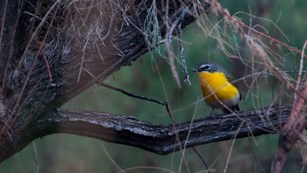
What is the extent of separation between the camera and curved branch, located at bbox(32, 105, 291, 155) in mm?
4285

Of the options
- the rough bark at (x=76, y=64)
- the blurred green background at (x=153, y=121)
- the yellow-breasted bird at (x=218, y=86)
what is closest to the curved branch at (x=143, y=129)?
the rough bark at (x=76, y=64)

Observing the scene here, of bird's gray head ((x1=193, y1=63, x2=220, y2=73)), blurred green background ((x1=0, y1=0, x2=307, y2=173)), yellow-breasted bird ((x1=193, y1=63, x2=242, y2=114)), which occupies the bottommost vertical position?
blurred green background ((x1=0, y1=0, x2=307, y2=173))

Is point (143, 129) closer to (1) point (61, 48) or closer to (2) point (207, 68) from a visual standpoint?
(1) point (61, 48)

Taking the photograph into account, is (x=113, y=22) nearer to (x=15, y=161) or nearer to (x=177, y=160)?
(x=15, y=161)

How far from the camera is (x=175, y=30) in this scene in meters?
4.25

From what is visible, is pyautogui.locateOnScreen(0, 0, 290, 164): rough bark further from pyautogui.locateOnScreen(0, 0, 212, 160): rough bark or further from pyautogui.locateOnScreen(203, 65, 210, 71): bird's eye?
pyautogui.locateOnScreen(203, 65, 210, 71): bird's eye

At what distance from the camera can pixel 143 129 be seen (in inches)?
171

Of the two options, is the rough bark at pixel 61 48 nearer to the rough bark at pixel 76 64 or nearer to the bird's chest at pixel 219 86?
the rough bark at pixel 76 64

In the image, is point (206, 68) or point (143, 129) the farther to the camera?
point (206, 68)

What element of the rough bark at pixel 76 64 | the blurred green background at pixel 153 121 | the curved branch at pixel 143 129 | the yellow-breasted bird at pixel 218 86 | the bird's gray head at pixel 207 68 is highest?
the rough bark at pixel 76 64

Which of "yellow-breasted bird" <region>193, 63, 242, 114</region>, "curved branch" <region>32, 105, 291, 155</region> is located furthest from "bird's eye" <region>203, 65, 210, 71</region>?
"curved branch" <region>32, 105, 291, 155</region>

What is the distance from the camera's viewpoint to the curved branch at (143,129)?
14.1ft

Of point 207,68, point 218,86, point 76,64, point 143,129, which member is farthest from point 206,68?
point 76,64

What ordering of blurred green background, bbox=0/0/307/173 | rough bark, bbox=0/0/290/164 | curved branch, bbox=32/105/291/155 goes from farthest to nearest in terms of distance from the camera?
blurred green background, bbox=0/0/307/173 < curved branch, bbox=32/105/291/155 < rough bark, bbox=0/0/290/164
